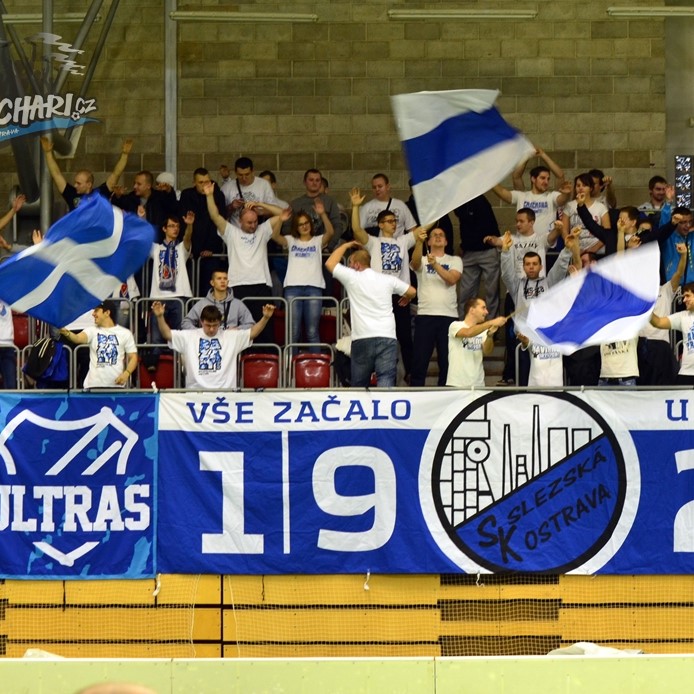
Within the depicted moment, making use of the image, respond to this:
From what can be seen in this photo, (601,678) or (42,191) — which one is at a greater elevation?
(42,191)

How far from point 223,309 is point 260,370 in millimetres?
765

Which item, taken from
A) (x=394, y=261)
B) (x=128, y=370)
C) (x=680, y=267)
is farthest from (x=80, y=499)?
(x=680, y=267)

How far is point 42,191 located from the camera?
17109mm

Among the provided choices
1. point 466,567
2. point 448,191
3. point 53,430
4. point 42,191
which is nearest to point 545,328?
point 448,191

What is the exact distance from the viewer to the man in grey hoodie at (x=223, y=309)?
15641mm

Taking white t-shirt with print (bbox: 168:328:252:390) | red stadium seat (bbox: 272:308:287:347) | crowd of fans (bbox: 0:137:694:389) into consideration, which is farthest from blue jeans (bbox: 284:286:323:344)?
white t-shirt with print (bbox: 168:328:252:390)

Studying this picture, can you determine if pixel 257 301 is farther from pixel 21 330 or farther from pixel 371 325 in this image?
pixel 21 330

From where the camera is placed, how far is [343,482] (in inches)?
574

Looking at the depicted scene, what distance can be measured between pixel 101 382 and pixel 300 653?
3283mm

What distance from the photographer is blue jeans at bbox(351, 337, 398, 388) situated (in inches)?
587

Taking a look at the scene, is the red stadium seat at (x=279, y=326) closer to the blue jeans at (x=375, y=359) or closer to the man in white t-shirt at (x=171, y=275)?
the man in white t-shirt at (x=171, y=275)

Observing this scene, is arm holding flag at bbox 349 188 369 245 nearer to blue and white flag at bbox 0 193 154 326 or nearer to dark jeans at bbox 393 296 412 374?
dark jeans at bbox 393 296 412 374

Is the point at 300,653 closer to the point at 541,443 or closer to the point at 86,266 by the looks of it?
the point at 541,443

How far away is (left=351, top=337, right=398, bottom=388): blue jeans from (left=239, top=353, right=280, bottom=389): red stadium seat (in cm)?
103
